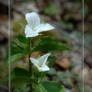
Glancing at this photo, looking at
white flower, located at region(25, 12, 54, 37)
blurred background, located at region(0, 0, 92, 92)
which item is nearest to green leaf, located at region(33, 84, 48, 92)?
white flower, located at region(25, 12, 54, 37)

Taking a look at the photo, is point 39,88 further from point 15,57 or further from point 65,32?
point 65,32

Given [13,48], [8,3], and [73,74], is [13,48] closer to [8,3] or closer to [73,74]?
[73,74]

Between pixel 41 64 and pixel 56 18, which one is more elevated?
pixel 56 18

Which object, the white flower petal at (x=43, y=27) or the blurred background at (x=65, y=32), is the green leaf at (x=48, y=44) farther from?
the blurred background at (x=65, y=32)

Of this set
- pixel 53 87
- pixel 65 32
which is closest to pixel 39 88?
pixel 53 87

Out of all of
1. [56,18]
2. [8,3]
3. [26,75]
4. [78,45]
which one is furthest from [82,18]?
[26,75]

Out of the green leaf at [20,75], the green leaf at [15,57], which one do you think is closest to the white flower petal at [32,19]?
the green leaf at [15,57]

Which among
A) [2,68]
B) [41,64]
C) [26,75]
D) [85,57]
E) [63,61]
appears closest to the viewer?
[41,64]

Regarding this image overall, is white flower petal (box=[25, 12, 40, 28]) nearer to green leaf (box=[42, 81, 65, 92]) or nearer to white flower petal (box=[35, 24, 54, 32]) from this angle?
white flower petal (box=[35, 24, 54, 32])
